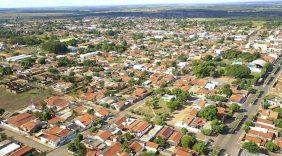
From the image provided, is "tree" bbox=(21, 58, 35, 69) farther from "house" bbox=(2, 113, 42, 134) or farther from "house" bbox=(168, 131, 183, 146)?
"house" bbox=(168, 131, 183, 146)

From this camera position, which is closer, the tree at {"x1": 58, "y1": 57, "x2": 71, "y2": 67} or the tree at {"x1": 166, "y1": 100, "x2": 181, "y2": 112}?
the tree at {"x1": 166, "y1": 100, "x2": 181, "y2": 112}

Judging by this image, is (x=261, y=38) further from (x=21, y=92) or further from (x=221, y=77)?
(x=21, y=92)

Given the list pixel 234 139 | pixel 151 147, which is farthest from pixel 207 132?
pixel 151 147

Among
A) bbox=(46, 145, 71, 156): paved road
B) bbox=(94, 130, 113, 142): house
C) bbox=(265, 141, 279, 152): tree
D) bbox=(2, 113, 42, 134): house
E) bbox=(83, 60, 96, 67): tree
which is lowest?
bbox=(265, 141, 279, 152): tree

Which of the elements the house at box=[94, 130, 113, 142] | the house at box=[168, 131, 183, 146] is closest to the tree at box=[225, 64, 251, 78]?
the house at box=[168, 131, 183, 146]

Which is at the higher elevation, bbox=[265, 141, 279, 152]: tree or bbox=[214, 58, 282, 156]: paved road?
bbox=[265, 141, 279, 152]: tree

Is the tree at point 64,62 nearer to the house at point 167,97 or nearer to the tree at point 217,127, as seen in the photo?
the house at point 167,97

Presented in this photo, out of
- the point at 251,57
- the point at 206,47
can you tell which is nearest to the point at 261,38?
the point at 206,47

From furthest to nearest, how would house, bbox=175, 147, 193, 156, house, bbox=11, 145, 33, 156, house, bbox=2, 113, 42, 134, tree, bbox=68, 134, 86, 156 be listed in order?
house, bbox=2, 113, 42, 134 → tree, bbox=68, 134, 86, 156 → house, bbox=11, 145, 33, 156 → house, bbox=175, 147, 193, 156
